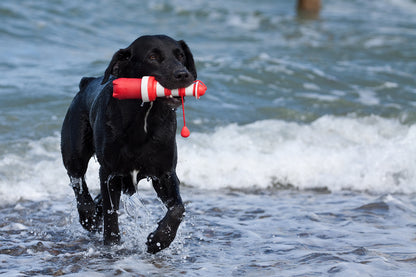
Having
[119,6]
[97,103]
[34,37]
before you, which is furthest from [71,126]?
[119,6]

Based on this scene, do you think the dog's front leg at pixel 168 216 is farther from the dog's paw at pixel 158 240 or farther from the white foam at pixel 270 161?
the white foam at pixel 270 161

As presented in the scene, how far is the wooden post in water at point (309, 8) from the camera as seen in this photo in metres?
21.2

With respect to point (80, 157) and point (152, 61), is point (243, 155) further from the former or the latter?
point (152, 61)

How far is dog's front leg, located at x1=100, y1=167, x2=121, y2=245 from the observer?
4.92 meters

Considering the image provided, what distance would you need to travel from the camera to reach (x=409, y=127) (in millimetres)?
9703

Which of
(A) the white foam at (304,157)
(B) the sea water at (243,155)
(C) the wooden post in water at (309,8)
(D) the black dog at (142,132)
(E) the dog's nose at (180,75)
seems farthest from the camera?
(C) the wooden post in water at (309,8)

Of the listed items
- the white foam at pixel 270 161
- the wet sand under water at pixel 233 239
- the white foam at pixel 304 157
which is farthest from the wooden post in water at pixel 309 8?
the wet sand under water at pixel 233 239

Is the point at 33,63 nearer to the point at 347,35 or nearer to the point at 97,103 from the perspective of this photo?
the point at 97,103

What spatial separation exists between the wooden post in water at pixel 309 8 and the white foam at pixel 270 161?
1211cm

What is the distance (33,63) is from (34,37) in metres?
2.43

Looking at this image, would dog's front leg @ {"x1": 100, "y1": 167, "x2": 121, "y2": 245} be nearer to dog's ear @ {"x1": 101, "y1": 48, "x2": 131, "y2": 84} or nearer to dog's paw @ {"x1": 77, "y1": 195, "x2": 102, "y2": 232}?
dog's paw @ {"x1": 77, "y1": 195, "x2": 102, "y2": 232}

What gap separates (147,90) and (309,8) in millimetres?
17778

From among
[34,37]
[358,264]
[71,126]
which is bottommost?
[358,264]

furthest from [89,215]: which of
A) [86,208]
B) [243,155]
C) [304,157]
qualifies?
[304,157]
